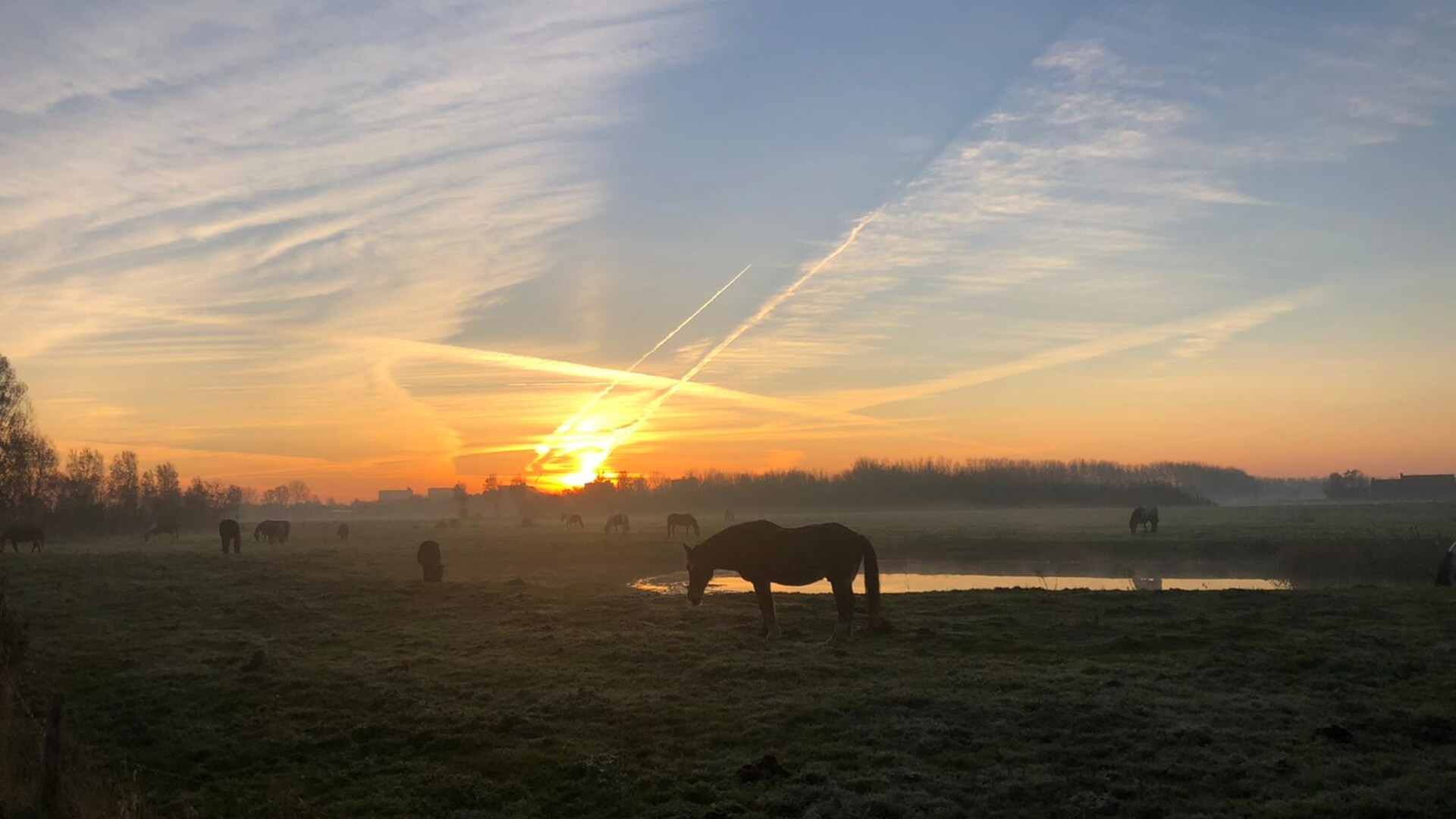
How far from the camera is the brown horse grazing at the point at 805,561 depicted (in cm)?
1958

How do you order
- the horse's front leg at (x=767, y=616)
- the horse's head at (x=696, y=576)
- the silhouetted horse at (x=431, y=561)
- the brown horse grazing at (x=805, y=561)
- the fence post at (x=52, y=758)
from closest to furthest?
the fence post at (x=52, y=758)
the brown horse grazing at (x=805, y=561)
the horse's front leg at (x=767, y=616)
the horse's head at (x=696, y=576)
the silhouetted horse at (x=431, y=561)

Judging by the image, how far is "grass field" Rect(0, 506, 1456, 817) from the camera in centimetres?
1045

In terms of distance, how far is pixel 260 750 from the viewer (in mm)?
13039

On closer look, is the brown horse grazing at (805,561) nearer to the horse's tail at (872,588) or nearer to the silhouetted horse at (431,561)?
the horse's tail at (872,588)

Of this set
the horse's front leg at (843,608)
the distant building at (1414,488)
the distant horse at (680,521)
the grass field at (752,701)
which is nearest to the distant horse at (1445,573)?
the grass field at (752,701)

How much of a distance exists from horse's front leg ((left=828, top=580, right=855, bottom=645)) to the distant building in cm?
18867

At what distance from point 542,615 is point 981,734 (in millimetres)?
13819

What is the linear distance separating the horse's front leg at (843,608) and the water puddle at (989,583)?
13.3 metres

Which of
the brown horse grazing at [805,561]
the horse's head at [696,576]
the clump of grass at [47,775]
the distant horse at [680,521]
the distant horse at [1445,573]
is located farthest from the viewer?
the distant horse at [680,521]

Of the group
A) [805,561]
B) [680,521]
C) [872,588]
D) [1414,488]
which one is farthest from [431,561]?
[1414,488]

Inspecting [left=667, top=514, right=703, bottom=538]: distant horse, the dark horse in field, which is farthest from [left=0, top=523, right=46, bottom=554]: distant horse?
[left=667, top=514, right=703, bottom=538]: distant horse

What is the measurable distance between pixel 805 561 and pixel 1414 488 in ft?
659

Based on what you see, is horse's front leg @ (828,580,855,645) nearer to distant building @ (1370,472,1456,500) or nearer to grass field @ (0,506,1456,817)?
grass field @ (0,506,1456,817)

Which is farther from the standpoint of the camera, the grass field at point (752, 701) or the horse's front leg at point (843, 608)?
the horse's front leg at point (843, 608)
